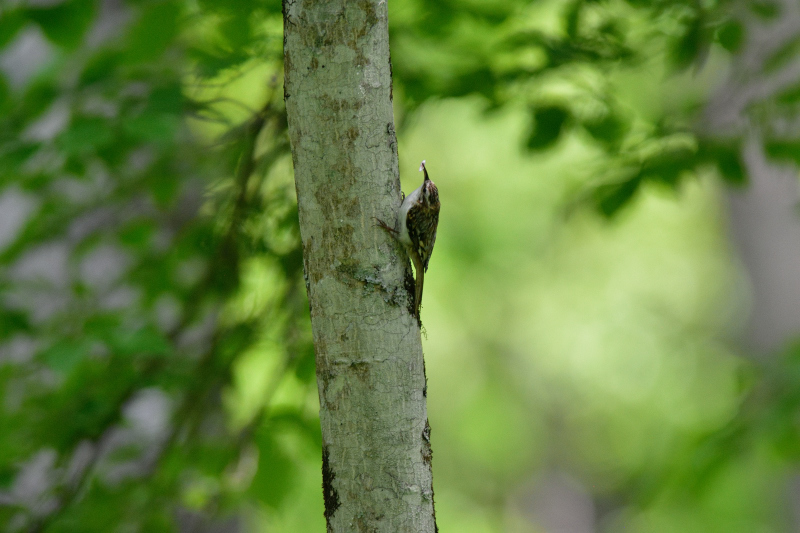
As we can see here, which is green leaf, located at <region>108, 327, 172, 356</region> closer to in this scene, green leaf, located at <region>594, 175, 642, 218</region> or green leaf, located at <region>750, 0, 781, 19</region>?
green leaf, located at <region>594, 175, 642, 218</region>

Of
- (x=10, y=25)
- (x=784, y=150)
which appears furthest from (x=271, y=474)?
(x=784, y=150)

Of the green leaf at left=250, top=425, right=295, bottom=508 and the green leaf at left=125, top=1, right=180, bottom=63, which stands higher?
the green leaf at left=125, top=1, right=180, bottom=63

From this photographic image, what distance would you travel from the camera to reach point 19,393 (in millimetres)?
3051

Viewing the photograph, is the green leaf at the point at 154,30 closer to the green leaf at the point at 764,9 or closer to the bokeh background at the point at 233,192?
the bokeh background at the point at 233,192

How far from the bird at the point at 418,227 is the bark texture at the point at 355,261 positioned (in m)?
0.04

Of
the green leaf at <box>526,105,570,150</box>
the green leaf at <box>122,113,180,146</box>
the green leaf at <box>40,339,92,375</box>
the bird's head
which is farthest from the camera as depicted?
the green leaf at <box>526,105,570,150</box>

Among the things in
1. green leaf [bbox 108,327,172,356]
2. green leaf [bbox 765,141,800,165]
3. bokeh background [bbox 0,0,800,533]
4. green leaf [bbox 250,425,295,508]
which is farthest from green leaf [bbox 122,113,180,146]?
green leaf [bbox 765,141,800,165]

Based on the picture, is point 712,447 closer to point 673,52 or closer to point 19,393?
point 673,52

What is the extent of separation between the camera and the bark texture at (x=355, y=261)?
1.37 meters

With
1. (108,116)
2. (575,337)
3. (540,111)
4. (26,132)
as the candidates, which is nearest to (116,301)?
(26,132)

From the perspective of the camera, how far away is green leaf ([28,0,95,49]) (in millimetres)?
2145

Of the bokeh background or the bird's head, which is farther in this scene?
the bokeh background

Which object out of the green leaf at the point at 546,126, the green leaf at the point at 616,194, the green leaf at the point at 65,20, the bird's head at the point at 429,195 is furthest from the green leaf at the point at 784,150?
the green leaf at the point at 65,20

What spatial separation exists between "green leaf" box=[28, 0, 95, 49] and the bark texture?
118 cm
